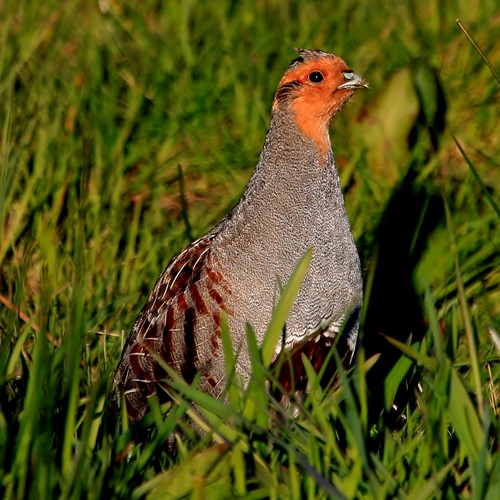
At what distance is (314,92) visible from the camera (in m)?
3.47

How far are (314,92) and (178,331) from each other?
0.84 metres

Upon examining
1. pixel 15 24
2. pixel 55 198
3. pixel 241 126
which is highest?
pixel 15 24

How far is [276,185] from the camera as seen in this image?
3455 mm

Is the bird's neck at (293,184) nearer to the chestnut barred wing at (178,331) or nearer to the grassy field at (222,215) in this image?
the chestnut barred wing at (178,331)

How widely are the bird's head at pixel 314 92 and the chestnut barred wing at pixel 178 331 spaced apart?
0.49 meters

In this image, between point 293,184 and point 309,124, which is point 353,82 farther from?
point 293,184

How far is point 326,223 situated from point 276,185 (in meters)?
0.19

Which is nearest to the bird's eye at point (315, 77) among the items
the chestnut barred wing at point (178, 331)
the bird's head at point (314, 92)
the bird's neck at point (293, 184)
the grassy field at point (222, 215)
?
the bird's head at point (314, 92)

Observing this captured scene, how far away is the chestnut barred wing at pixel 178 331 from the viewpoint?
338 cm

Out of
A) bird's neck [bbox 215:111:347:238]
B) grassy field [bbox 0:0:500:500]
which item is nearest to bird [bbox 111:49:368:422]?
bird's neck [bbox 215:111:347:238]

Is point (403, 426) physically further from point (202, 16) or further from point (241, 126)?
point (202, 16)

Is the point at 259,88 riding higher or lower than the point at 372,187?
higher

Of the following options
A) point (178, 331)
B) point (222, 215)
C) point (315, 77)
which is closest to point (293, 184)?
point (315, 77)

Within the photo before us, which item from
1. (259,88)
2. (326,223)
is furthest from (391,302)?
(259,88)
